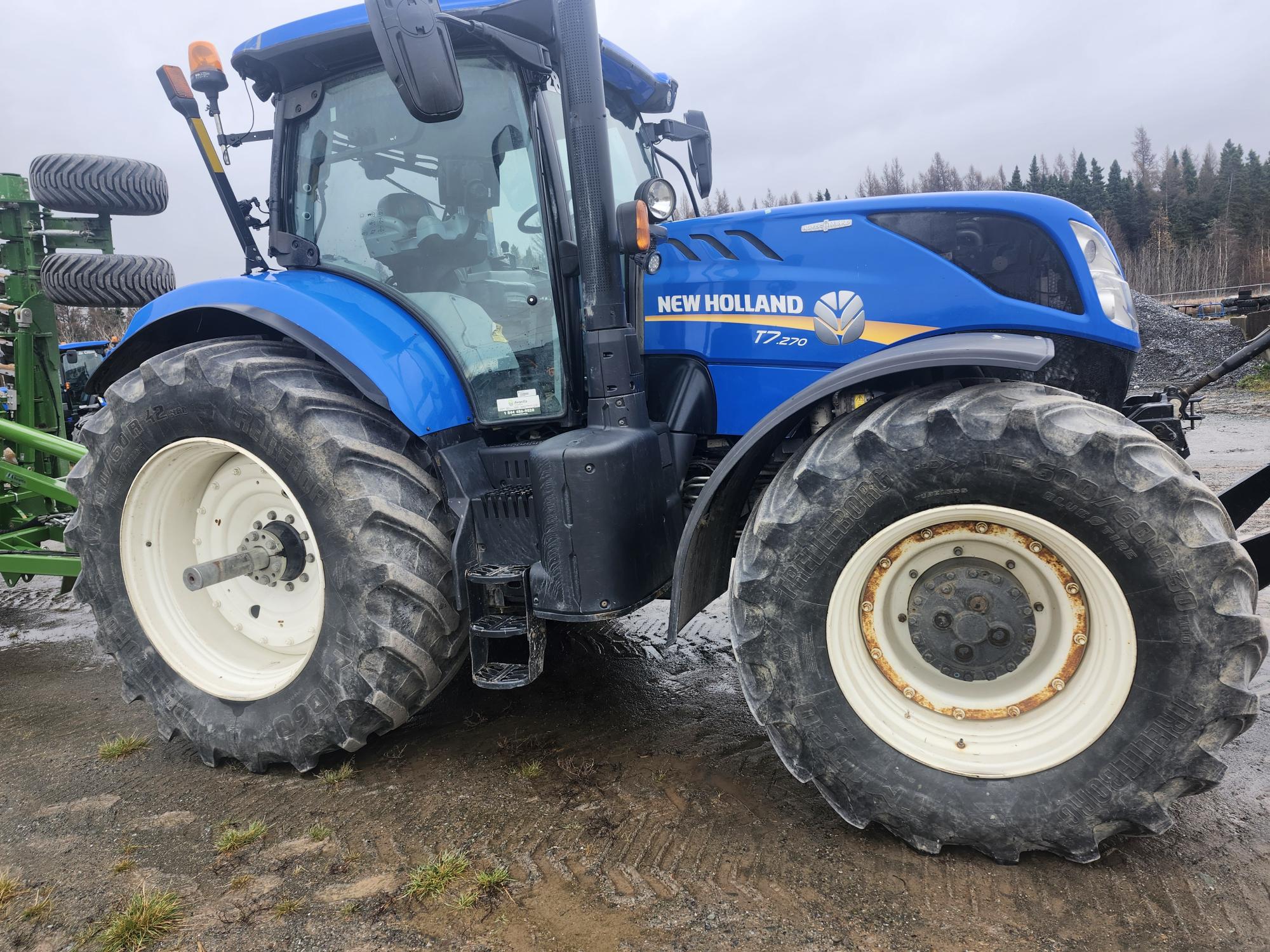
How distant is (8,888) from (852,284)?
9.71 feet

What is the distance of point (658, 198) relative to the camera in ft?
8.72

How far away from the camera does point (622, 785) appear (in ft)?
8.93

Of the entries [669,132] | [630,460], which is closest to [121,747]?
[630,460]

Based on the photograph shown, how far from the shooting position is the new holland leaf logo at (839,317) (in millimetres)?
2590

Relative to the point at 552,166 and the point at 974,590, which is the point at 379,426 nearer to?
the point at 552,166

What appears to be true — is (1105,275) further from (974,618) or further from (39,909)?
(39,909)

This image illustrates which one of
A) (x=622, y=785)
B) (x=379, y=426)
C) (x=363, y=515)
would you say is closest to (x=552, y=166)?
(x=379, y=426)

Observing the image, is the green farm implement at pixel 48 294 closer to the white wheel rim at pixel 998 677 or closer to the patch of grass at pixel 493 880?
the patch of grass at pixel 493 880

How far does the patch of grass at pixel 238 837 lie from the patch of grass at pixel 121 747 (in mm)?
874

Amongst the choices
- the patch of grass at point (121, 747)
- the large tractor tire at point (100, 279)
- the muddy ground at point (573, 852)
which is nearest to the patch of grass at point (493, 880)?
the muddy ground at point (573, 852)

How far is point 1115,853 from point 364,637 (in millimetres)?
2219

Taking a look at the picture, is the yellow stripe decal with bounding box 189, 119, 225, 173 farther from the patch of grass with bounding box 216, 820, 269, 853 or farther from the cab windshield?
the patch of grass with bounding box 216, 820, 269, 853

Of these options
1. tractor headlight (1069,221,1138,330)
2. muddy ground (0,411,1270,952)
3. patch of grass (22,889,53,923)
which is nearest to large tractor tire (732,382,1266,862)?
muddy ground (0,411,1270,952)

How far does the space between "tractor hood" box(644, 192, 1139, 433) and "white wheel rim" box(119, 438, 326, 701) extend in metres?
1.60
